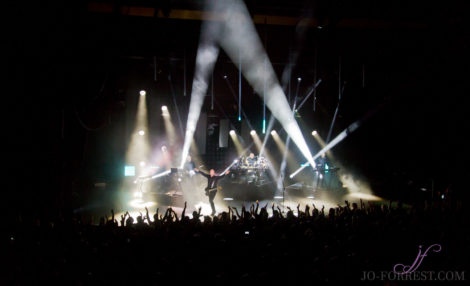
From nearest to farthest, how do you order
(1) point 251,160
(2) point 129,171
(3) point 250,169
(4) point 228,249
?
(4) point 228,249
(2) point 129,171
(3) point 250,169
(1) point 251,160

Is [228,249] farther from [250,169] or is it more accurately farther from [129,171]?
[250,169]

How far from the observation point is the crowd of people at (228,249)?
2.14m

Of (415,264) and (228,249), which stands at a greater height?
(228,249)

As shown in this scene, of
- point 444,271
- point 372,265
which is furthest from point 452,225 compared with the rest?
point 372,265

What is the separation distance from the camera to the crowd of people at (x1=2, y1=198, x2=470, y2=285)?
214 cm

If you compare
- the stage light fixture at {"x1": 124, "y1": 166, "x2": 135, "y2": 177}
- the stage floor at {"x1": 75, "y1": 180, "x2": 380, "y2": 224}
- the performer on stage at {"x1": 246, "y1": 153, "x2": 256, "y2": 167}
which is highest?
the performer on stage at {"x1": 246, "y1": 153, "x2": 256, "y2": 167}

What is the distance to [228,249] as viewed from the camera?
2.43 meters

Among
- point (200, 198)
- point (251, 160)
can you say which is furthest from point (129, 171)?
point (251, 160)

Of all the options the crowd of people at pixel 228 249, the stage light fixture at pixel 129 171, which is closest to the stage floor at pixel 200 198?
the stage light fixture at pixel 129 171

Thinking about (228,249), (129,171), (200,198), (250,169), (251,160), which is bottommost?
(200,198)

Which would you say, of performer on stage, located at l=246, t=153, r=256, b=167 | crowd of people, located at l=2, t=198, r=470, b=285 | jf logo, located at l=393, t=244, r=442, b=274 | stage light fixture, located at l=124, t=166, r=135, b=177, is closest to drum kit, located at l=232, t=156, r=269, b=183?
performer on stage, located at l=246, t=153, r=256, b=167

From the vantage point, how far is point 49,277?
2.09 metres

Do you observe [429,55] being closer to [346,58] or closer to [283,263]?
[346,58]

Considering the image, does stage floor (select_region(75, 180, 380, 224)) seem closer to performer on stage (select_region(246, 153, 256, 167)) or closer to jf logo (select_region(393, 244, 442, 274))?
performer on stage (select_region(246, 153, 256, 167))
